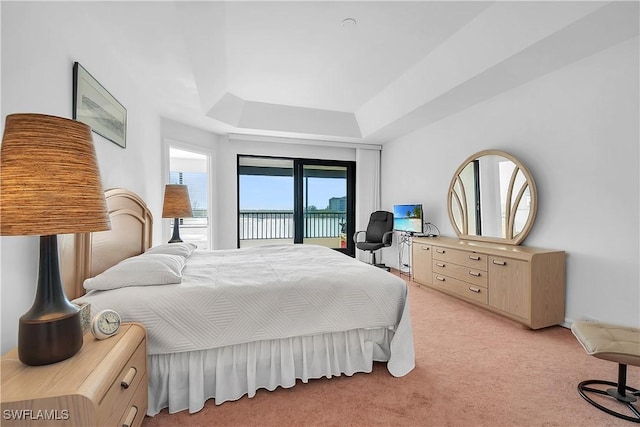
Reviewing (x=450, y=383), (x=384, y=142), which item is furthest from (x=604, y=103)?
(x=384, y=142)

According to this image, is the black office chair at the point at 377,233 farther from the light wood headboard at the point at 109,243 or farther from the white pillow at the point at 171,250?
the light wood headboard at the point at 109,243

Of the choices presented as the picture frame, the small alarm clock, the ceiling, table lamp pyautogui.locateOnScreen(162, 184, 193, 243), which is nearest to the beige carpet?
the small alarm clock

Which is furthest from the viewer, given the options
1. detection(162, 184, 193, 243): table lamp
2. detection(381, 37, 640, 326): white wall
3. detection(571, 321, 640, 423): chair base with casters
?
detection(162, 184, 193, 243): table lamp

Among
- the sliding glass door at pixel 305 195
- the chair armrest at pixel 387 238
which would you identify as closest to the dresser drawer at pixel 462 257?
the chair armrest at pixel 387 238

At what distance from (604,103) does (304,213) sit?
4404mm

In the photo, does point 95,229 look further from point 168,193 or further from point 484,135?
point 484,135

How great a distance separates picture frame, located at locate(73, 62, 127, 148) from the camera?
6.26ft

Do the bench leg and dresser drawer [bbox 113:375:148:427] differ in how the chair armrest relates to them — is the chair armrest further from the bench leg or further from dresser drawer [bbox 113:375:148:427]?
dresser drawer [bbox 113:375:148:427]

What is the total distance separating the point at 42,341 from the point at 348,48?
321 cm

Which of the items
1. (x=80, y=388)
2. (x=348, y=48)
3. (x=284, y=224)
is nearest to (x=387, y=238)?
(x=284, y=224)

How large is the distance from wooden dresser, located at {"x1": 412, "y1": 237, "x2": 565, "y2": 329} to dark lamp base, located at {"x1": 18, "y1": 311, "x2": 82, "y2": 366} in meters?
3.26

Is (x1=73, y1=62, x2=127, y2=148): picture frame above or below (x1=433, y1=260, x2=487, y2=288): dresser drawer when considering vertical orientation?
above

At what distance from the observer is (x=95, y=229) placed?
1120 millimetres

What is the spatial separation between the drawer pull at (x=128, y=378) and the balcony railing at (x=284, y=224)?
4589 mm
